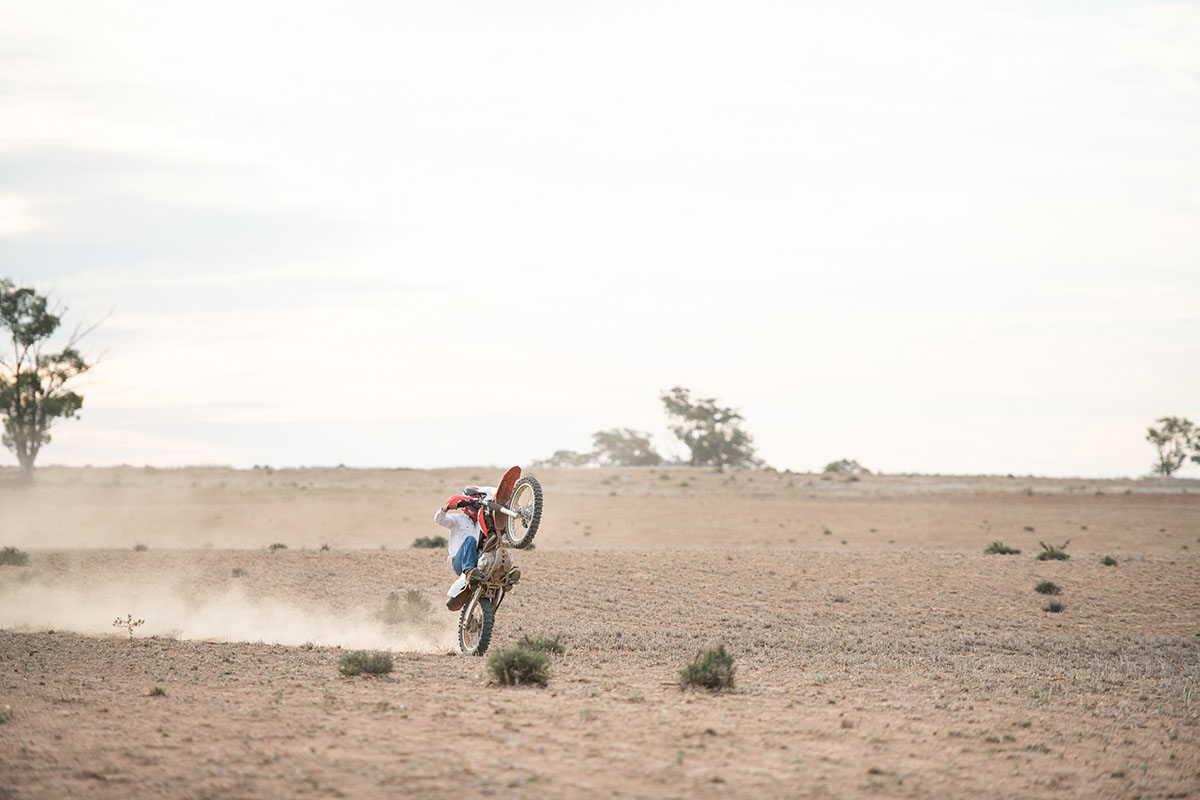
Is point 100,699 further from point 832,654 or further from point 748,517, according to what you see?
point 748,517

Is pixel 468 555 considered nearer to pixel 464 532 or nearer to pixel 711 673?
pixel 464 532

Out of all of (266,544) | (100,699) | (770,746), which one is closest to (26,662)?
(100,699)

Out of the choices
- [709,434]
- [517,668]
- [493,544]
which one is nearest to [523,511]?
[493,544]

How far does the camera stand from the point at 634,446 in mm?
111000

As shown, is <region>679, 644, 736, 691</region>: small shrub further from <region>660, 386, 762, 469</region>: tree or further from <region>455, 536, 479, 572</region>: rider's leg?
<region>660, 386, 762, 469</region>: tree

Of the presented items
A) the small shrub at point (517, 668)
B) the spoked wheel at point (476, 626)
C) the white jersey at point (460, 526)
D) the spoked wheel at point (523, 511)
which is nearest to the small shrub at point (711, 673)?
the small shrub at point (517, 668)

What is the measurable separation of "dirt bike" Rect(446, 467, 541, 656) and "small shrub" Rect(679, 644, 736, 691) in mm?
3425

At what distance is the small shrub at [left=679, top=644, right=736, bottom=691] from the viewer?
13070 millimetres

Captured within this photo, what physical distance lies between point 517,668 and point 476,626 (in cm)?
369

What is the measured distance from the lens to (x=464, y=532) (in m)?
15.8

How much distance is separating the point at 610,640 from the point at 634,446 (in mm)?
91768

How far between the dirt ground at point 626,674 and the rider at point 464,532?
1.27 m

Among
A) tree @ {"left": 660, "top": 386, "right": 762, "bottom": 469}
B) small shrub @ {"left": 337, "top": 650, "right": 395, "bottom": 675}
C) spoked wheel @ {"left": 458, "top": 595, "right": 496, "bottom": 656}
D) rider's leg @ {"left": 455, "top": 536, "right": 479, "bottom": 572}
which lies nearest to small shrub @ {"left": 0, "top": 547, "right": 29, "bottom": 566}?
spoked wheel @ {"left": 458, "top": 595, "right": 496, "bottom": 656}

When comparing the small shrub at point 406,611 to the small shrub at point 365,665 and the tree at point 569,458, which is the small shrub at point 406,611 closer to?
the small shrub at point 365,665
